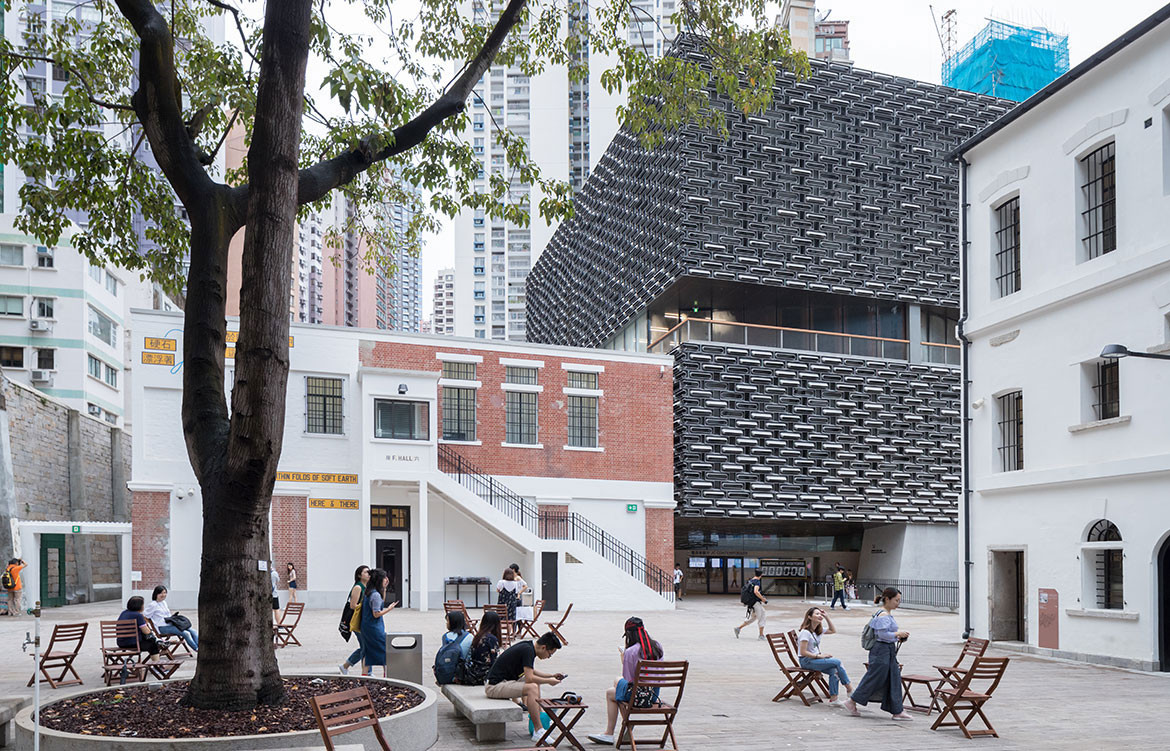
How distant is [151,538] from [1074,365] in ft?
78.0

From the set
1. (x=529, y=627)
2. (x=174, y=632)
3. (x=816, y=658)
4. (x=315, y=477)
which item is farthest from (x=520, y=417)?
(x=816, y=658)

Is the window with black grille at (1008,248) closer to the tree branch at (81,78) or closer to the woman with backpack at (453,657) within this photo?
the woman with backpack at (453,657)

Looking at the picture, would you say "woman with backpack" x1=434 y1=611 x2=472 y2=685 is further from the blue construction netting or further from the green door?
the blue construction netting

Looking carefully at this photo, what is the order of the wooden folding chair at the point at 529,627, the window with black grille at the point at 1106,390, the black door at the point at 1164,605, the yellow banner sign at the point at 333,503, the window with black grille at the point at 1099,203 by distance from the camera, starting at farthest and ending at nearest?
the yellow banner sign at the point at 333,503
the window with black grille at the point at 1099,203
the window with black grille at the point at 1106,390
the wooden folding chair at the point at 529,627
the black door at the point at 1164,605

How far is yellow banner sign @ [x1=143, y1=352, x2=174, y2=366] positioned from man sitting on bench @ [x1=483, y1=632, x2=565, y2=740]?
22.2m

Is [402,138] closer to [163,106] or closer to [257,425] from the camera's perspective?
[163,106]

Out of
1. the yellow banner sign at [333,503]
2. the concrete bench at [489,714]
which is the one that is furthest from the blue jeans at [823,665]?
the yellow banner sign at [333,503]

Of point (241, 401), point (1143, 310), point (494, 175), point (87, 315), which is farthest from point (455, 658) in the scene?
point (87, 315)

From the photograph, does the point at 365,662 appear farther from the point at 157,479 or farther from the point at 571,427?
the point at 571,427

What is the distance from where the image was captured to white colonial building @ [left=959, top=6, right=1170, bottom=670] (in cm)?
1692

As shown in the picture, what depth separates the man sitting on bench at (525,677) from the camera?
9.92 metres

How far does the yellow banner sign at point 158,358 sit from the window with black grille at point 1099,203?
23649mm

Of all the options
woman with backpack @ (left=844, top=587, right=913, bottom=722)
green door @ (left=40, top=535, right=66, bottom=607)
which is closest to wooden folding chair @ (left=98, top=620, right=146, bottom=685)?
woman with backpack @ (left=844, top=587, right=913, bottom=722)

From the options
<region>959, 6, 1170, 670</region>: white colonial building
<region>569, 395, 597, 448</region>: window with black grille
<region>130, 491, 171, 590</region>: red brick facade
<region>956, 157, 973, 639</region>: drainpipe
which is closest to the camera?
<region>959, 6, 1170, 670</region>: white colonial building
